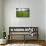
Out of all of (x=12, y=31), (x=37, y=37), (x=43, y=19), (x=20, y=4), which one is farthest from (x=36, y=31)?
(x=20, y=4)

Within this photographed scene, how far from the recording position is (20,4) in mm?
4617

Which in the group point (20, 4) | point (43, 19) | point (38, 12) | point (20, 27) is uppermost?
point (20, 4)

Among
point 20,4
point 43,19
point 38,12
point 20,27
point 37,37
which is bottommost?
point 37,37

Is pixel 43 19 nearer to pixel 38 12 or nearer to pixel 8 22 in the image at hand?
pixel 38 12

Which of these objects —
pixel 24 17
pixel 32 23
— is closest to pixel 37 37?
pixel 32 23

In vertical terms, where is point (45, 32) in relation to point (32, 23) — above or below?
below

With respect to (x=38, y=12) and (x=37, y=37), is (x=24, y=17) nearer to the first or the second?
(x=38, y=12)

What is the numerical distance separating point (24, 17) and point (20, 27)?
442 mm

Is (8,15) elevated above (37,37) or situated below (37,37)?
above

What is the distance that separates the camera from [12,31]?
454 cm

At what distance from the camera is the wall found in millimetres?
4613

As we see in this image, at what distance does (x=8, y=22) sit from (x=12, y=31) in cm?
41

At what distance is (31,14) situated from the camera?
15.2 feet

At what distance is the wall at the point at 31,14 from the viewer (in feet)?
15.1
